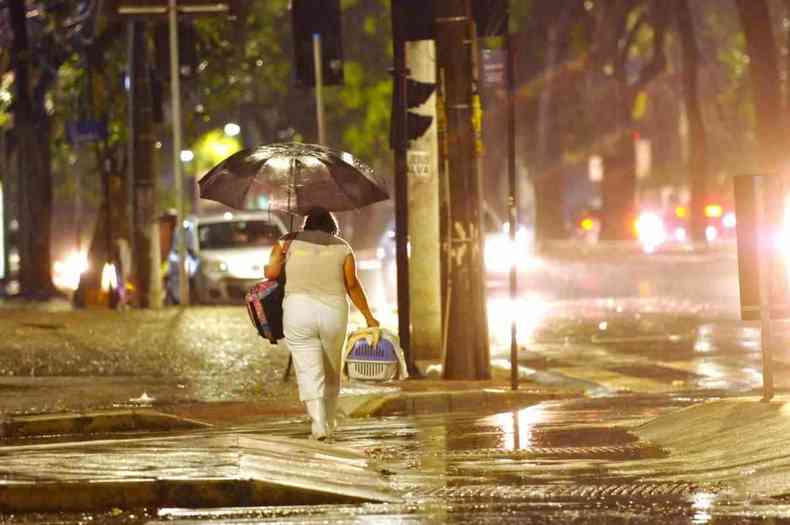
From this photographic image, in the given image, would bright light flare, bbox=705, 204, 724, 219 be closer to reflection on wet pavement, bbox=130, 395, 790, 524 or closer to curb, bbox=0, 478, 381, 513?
reflection on wet pavement, bbox=130, 395, 790, 524

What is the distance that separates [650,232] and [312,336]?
41490mm

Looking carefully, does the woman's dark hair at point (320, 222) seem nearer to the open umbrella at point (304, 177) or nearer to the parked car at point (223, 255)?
the open umbrella at point (304, 177)

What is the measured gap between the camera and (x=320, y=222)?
1198cm

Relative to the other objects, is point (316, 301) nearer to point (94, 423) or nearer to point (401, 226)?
point (94, 423)

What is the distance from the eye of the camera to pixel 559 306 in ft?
91.7

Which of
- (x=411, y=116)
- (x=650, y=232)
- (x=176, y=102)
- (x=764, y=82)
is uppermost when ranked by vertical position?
(x=764, y=82)

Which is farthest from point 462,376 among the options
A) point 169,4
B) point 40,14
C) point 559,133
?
point 559,133

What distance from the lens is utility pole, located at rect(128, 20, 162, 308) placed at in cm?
2759

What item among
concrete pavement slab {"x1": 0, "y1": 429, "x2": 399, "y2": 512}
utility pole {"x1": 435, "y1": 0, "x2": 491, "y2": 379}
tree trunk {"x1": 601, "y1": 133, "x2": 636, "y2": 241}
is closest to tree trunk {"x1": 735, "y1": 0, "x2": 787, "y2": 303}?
utility pole {"x1": 435, "y1": 0, "x2": 491, "y2": 379}

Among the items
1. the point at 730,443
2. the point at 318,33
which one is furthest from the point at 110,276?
the point at 730,443

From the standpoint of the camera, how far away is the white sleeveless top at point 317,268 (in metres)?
11.8

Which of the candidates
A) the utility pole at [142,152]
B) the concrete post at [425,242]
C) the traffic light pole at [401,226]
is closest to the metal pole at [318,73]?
the concrete post at [425,242]

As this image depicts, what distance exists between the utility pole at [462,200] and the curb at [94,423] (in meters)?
3.39

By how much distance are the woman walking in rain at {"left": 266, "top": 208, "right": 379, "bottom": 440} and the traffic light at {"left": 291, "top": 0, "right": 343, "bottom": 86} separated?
7.30 metres
